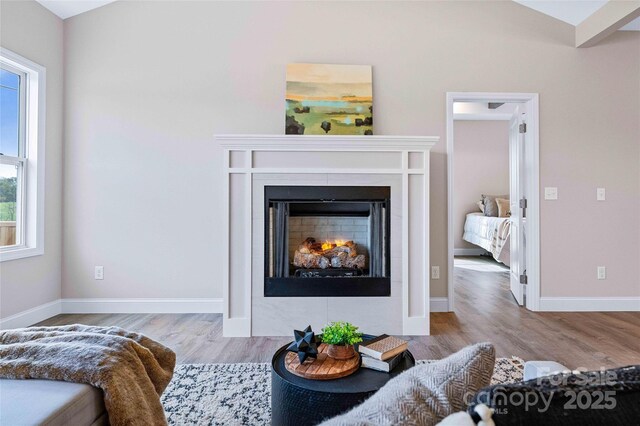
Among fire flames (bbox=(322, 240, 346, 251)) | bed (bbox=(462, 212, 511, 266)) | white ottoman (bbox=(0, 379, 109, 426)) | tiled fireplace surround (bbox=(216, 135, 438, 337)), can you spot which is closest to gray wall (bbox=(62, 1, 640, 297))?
tiled fireplace surround (bbox=(216, 135, 438, 337))

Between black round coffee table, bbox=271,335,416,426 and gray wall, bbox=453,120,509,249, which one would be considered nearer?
black round coffee table, bbox=271,335,416,426

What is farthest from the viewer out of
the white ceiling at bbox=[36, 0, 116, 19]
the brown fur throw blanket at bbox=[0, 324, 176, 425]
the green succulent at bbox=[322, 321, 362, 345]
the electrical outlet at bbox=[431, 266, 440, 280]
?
the electrical outlet at bbox=[431, 266, 440, 280]

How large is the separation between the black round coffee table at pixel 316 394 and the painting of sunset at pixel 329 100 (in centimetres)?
243

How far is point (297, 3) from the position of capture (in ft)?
11.4

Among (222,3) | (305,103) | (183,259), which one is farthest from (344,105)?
(183,259)

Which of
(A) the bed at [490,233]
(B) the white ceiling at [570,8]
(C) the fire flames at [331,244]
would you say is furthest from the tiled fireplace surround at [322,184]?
(A) the bed at [490,233]

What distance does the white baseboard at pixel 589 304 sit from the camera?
11.5 feet

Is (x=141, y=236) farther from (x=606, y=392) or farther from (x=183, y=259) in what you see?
(x=606, y=392)

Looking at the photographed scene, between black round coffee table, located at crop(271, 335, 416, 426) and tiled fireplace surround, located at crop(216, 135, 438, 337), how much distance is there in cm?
142

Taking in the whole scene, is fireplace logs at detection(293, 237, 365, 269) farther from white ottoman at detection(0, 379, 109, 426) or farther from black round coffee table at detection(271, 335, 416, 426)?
white ottoman at detection(0, 379, 109, 426)

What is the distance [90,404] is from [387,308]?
2191 millimetres

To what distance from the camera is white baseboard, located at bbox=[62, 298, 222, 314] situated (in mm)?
3398

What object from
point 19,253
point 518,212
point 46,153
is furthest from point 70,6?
point 518,212

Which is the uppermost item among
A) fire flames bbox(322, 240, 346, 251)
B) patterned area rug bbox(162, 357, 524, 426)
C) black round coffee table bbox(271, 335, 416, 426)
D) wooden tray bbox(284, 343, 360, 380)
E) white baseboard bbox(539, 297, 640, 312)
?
fire flames bbox(322, 240, 346, 251)
